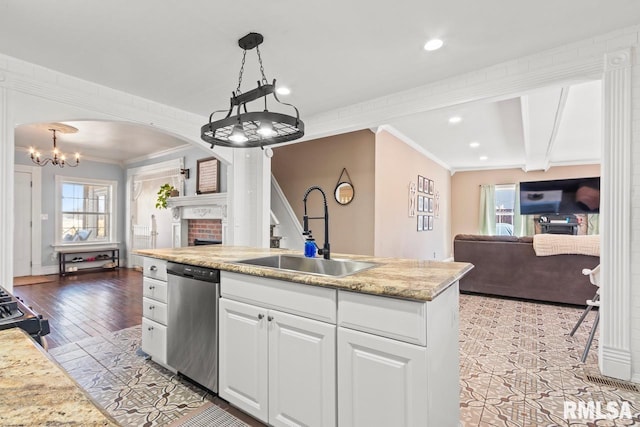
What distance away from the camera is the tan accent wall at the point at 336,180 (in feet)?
15.2

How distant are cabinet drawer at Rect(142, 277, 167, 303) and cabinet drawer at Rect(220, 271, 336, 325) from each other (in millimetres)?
722

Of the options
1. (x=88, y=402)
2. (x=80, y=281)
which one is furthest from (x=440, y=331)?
(x=80, y=281)

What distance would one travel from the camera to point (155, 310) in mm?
2496

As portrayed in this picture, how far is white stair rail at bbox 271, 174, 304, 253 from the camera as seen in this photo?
17.3 ft

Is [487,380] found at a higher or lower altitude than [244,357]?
lower

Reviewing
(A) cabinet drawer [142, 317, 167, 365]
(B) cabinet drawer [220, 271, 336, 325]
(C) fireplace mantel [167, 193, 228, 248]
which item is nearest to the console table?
(C) fireplace mantel [167, 193, 228, 248]

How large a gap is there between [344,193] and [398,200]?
105 cm

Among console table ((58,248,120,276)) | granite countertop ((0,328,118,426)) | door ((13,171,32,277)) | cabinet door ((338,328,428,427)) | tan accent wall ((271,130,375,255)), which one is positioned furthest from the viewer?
console table ((58,248,120,276))

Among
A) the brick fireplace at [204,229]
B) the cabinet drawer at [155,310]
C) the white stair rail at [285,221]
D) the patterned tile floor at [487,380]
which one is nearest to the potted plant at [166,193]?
the brick fireplace at [204,229]

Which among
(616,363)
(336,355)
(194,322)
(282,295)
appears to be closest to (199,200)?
(194,322)

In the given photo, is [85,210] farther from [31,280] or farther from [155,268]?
[155,268]

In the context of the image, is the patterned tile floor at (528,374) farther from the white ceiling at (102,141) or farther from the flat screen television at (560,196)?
the flat screen television at (560,196)

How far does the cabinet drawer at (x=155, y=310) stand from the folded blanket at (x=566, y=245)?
4.47 m

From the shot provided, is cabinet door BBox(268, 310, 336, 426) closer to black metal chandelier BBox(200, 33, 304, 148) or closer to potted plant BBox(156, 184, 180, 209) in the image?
black metal chandelier BBox(200, 33, 304, 148)
